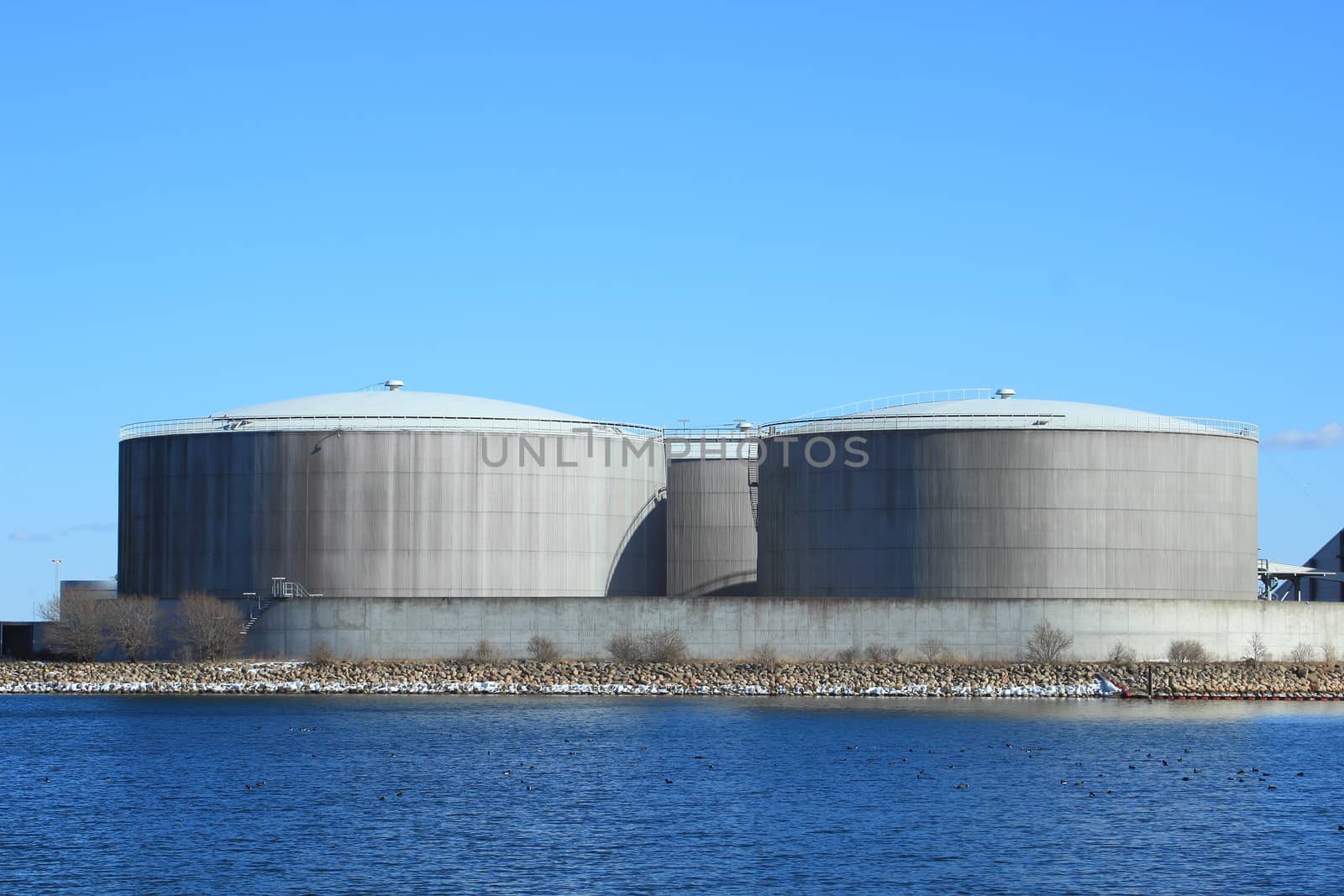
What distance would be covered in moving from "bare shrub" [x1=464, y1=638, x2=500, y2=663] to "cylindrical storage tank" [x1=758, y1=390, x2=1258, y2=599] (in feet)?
48.2

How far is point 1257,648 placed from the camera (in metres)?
82.4

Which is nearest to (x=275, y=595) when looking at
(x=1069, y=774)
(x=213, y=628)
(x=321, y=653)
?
(x=213, y=628)

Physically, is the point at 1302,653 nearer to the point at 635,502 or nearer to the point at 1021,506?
the point at 1021,506

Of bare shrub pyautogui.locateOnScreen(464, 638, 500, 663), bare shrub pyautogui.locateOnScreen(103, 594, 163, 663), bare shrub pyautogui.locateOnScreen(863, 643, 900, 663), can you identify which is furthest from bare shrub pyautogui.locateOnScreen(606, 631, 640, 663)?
bare shrub pyautogui.locateOnScreen(103, 594, 163, 663)

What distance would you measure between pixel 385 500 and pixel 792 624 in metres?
20.0

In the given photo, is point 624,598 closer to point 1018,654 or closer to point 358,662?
point 358,662

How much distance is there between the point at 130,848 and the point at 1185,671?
50.2 meters

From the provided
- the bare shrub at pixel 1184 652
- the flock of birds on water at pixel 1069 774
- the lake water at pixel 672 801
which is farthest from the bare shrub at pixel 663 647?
the flock of birds on water at pixel 1069 774

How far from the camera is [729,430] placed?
9906 centimetres

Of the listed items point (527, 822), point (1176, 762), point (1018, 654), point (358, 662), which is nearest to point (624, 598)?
point (358, 662)

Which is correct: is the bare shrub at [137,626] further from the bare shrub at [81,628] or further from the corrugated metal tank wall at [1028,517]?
the corrugated metal tank wall at [1028,517]

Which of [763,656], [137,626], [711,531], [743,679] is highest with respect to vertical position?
[711,531]

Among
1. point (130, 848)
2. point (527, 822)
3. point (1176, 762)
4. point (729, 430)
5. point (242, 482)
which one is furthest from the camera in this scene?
point (729, 430)

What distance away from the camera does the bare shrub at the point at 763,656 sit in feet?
265
